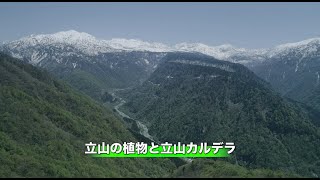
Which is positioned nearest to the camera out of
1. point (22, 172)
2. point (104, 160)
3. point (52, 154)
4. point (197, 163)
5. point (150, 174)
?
point (197, 163)

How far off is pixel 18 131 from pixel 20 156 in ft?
79.0

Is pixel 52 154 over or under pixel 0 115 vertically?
under

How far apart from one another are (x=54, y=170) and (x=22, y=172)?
11.3 m

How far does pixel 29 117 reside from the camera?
623 ft

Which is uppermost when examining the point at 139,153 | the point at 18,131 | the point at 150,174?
the point at 18,131

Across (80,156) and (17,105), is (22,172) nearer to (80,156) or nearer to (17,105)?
(80,156)

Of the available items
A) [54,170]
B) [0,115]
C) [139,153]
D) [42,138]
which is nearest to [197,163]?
[54,170]

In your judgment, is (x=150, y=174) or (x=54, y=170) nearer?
(x=54, y=170)

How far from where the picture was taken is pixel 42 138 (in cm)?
18012

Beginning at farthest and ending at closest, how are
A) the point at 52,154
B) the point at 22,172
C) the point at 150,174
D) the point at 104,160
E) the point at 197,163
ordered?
Answer: 1. the point at 150,174
2. the point at 104,160
3. the point at 52,154
4. the point at 22,172
5. the point at 197,163

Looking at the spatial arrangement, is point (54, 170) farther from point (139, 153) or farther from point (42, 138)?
point (139, 153)

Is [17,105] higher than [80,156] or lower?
higher

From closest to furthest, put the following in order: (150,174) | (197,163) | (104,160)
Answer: (197,163) < (104,160) < (150,174)

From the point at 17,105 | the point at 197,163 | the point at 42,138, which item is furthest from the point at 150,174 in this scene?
the point at 197,163
